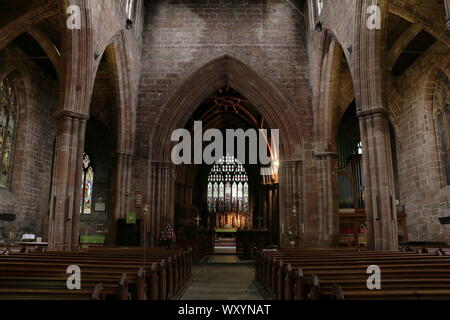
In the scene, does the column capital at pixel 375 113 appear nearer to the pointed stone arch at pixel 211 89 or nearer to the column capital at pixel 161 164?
the pointed stone arch at pixel 211 89

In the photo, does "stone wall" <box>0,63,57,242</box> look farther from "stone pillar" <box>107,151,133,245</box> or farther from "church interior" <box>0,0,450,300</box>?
"stone pillar" <box>107,151,133,245</box>

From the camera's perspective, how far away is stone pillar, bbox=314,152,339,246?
14672mm

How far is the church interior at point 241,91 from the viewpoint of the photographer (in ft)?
35.6

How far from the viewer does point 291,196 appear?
16.5 metres

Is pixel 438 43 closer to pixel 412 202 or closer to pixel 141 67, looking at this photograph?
pixel 412 202

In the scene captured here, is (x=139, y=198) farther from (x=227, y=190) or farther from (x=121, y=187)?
(x=227, y=190)

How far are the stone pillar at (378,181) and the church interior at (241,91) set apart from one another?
0.13 feet

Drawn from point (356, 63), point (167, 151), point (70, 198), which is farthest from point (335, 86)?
point (70, 198)

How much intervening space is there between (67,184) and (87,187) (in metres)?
11.9

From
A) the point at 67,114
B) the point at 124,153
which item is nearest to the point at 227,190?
the point at 124,153

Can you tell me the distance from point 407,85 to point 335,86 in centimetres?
372

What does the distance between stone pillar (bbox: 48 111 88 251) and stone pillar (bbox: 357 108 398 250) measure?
833cm

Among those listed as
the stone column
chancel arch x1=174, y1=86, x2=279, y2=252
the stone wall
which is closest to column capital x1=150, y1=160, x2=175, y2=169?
chancel arch x1=174, y1=86, x2=279, y2=252
